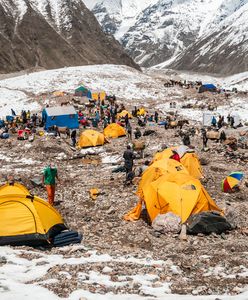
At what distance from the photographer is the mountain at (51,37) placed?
139m

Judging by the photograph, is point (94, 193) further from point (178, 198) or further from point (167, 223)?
point (167, 223)

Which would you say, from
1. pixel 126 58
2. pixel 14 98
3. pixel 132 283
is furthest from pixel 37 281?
pixel 126 58

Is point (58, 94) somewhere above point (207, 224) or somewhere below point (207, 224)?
above

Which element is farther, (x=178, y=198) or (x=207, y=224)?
(x=178, y=198)

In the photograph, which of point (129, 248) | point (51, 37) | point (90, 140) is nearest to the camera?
point (129, 248)

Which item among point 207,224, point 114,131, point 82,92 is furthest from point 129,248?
point 82,92

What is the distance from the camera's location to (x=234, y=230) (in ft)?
46.7

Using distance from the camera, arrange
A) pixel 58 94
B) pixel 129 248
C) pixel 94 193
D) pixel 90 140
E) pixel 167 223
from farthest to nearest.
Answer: pixel 58 94 < pixel 90 140 < pixel 94 193 < pixel 167 223 < pixel 129 248

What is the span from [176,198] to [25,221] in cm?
480

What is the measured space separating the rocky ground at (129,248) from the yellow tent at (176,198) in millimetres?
638

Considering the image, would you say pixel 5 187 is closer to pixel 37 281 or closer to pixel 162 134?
pixel 37 281

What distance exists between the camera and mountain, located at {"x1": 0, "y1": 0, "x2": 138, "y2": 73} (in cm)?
13900

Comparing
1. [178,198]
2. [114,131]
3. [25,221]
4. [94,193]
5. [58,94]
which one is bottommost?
[94,193]

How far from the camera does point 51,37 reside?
15512cm
